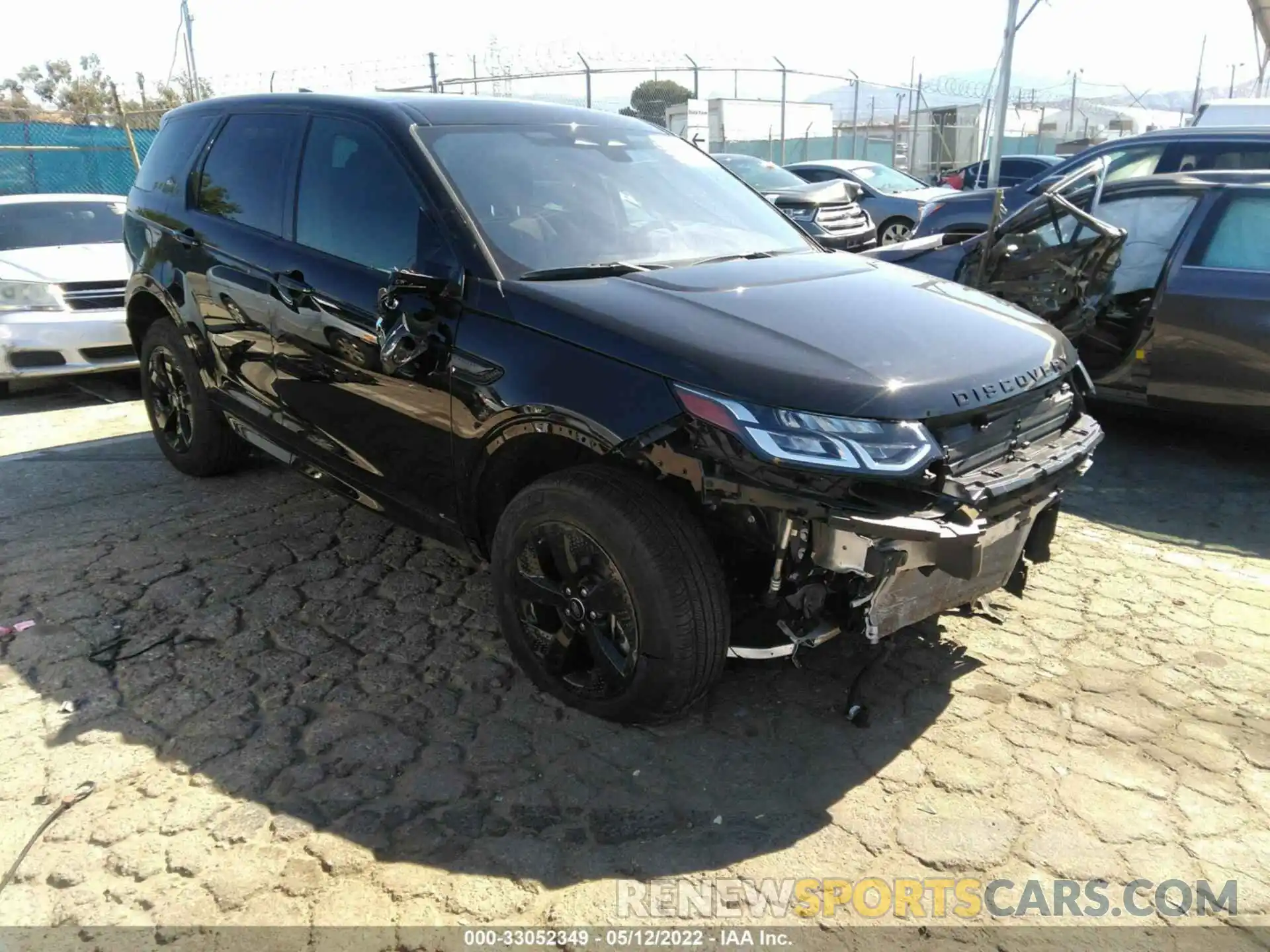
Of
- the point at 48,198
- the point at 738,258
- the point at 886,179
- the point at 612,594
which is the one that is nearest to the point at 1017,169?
the point at 886,179

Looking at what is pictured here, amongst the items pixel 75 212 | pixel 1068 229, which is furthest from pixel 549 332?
pixel 75 212

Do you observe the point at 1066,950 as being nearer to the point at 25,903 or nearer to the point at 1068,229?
the point at 25,903

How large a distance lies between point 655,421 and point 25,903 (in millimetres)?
2019

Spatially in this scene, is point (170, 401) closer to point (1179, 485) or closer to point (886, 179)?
point (1179, 485)

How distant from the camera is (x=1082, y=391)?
352cm

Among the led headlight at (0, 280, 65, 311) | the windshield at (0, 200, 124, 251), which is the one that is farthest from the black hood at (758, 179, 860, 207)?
the led headlight at (0, 280, 65, 311)

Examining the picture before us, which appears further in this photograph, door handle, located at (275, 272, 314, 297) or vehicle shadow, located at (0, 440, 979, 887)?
door handle, located at (275, 272, 314, 297)

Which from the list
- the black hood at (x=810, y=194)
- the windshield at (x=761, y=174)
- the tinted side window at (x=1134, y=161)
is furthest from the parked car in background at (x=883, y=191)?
the tinted side window at (x=1134, y=161)

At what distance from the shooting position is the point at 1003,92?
1544 cm

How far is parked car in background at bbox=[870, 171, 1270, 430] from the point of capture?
5035 millimetres

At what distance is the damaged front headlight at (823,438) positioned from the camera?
2.45m

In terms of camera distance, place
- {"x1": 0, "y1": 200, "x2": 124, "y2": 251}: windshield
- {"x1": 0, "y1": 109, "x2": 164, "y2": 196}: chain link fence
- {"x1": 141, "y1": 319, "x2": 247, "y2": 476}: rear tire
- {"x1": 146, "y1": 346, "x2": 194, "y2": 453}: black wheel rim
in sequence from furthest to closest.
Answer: {"x1": 0, "y1": 109, "x2": 164, "y2": 196}: chain link fence, {"x1": 0, "y1": 200, "x2": 124, "y2": 251}: windshield, {"x1": 146, "y1": 346, "x2": 194, "y2": 453}: black wheel rim, {"x1": 141, "y1": 319, "x2": 247, "y2": 476}: rear tire

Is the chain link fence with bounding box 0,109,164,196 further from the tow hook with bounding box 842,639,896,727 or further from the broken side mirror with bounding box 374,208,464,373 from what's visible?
the tow hook with bounding box 842,639,896,727

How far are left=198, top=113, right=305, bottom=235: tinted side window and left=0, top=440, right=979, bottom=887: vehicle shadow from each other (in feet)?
4.93
